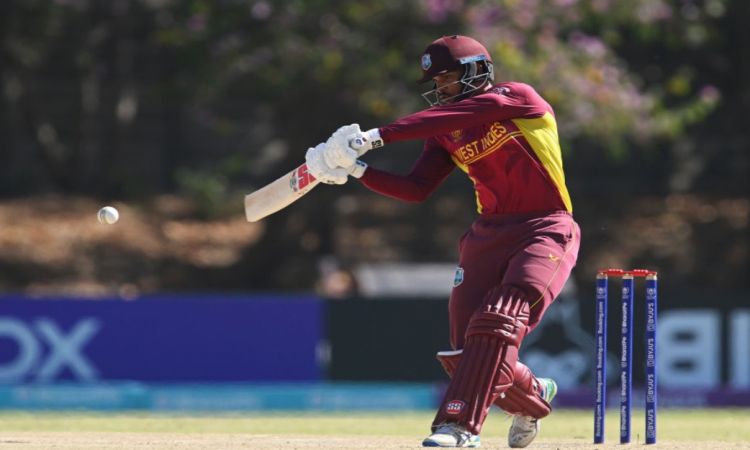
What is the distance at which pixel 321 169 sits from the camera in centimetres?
551

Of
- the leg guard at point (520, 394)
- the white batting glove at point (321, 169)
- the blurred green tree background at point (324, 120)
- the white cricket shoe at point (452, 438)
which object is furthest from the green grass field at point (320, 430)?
the blurred green tree background at point (324, 120)

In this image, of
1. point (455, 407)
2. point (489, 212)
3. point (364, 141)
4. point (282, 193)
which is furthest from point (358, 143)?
point (455, 407)

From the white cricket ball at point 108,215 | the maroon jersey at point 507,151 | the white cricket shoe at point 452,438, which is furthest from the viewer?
the white cricket ball at point 108,215

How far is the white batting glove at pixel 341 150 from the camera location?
5441 millimetres

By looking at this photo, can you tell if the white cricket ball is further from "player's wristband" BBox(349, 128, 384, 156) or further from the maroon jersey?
"player's wristband" BBox(349, 128, 384, 156)

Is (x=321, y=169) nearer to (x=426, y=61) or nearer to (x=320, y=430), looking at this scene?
(x=426, y=61)

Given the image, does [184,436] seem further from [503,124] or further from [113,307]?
[113,307]

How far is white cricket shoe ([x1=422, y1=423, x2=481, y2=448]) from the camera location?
530cm

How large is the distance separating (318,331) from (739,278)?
8.22m

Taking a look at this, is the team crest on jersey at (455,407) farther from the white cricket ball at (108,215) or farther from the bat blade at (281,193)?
the white cricket ball at (108,215)

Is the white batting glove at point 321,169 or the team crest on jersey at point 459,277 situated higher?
the white batting glove at point 321,169

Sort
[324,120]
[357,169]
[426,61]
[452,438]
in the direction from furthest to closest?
[324,120]
[426,61]
[357,169]
[452,438]

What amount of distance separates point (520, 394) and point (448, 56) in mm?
1438

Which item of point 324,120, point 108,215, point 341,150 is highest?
point 324,120
